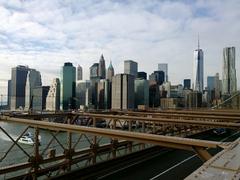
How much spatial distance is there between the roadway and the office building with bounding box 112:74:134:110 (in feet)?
380

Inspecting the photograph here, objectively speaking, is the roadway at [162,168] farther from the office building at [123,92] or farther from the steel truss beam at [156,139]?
the office building at [123,92]

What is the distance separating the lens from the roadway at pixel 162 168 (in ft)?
47.8

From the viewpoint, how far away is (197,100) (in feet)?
472

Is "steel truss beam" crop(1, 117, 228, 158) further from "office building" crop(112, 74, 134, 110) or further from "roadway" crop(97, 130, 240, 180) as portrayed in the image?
"office building" crop(112, 74, 134, 110)

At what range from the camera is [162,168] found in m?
16.8

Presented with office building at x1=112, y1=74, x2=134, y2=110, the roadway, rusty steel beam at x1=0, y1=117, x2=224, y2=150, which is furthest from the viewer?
office building at x1=112, y1=74, x2=134, y2=110

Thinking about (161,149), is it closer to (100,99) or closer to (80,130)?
(80,130)

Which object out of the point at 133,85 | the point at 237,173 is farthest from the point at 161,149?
the point at 133,85

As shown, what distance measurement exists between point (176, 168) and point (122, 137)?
9768mm

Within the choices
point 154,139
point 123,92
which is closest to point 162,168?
point 154,139

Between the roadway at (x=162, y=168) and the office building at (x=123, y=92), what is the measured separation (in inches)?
4556

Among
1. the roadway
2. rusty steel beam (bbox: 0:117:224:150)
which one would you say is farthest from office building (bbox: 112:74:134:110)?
rusty steel beam (bbox: 0:117:224:150)

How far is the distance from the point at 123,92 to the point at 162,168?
12696cm

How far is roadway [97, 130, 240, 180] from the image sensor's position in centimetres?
1457
